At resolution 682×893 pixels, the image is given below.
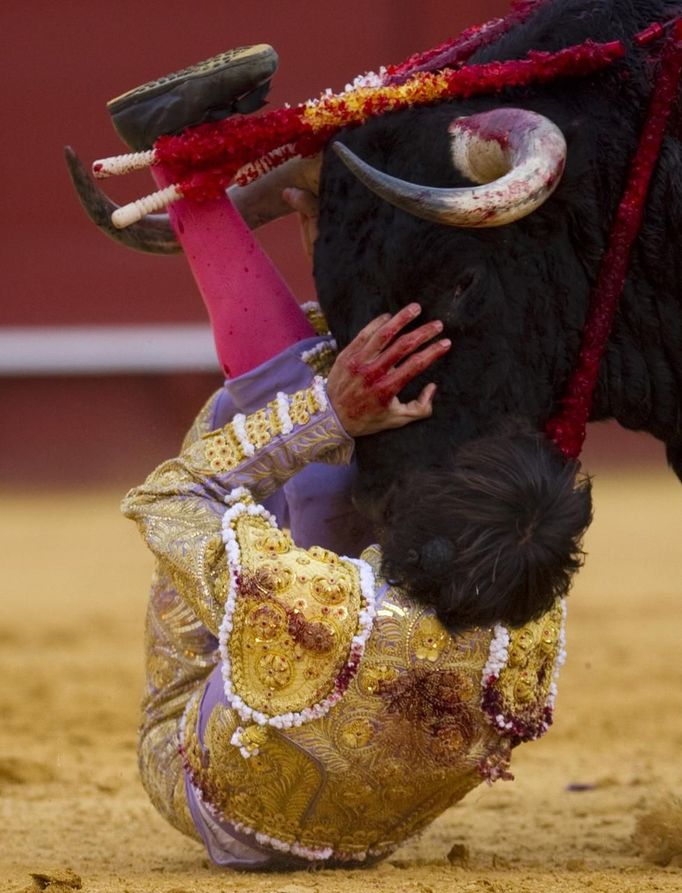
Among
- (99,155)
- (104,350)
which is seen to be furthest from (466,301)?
(104,350)

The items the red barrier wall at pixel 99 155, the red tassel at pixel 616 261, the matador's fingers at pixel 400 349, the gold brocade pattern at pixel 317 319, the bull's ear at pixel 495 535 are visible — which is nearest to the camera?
the bull's ear at pixel 495 535

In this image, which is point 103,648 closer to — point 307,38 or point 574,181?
point 574,181

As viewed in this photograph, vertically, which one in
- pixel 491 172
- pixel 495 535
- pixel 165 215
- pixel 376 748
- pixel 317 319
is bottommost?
pixel 376 748

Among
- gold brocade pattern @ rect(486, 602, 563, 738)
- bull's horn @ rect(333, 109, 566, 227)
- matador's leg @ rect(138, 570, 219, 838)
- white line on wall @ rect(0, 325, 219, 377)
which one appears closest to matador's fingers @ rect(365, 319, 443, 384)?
bull's horn @ rect(333, 109, 566, 227)

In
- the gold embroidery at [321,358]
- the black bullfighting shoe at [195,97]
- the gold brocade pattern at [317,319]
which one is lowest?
the gold embroidery at [321,358]

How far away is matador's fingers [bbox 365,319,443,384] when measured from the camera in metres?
2.08

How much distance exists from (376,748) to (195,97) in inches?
35.3

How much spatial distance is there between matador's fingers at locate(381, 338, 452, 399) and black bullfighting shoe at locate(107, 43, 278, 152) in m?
0.46

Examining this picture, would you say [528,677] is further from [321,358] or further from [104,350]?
[104,350]

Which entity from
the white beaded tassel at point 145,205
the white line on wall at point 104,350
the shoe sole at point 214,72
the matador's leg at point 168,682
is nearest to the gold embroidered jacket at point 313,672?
the matador's leg at point 168,682

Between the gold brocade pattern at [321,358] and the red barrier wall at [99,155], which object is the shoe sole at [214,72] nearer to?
the gold brocade pattern at [321,358]

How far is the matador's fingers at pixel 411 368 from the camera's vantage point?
2.08 metres

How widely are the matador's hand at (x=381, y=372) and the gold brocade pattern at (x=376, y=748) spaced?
0.19 meters

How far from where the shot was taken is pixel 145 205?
2.32 m
